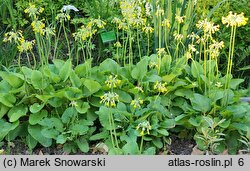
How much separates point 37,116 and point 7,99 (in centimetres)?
23

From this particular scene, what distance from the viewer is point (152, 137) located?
343cm

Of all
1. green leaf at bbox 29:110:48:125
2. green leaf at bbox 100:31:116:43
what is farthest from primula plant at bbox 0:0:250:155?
green leaf at bbox 100:31:116:43

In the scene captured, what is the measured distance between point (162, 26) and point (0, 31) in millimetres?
1428

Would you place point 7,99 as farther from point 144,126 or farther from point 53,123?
point 144,126

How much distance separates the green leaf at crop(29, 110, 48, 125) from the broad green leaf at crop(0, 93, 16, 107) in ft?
0.53

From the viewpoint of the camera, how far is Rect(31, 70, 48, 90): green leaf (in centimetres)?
356

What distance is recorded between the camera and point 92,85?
11.5 ft

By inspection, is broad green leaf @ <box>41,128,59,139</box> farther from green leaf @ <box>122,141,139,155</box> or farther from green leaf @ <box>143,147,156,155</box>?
green leaf @ <box>143,147,156,155</box>

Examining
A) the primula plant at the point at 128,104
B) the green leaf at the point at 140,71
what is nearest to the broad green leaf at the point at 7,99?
the primula plant at the point at 128,104

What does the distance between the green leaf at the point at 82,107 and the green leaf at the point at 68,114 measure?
0.03m

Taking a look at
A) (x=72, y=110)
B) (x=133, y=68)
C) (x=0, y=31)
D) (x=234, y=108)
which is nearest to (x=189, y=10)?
(x=133, y=68)

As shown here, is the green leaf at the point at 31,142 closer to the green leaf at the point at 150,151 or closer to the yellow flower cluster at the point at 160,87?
the green leaf at the point at 150,151

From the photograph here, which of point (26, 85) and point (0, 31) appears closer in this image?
point (26, 85)

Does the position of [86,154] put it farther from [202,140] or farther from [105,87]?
[202,140]
